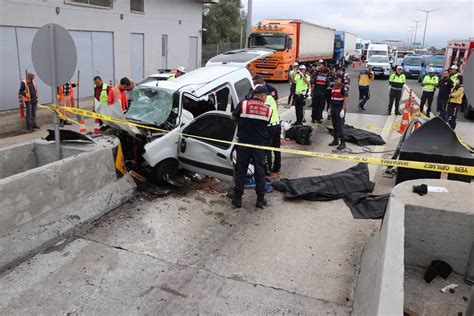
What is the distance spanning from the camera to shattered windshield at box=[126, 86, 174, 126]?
7.50 m

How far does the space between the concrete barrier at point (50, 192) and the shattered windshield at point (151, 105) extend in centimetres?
86

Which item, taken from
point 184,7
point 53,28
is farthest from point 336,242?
point 184,7

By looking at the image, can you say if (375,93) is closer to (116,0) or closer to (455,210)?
(116,0)

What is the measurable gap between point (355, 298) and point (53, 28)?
4979mm

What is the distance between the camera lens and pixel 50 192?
17.9 ft

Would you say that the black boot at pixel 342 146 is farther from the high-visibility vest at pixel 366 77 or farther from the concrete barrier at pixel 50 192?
the high-visibility vest at pixel 366 77

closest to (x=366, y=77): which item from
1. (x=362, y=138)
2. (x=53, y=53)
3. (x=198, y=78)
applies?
(x=362, y=138)

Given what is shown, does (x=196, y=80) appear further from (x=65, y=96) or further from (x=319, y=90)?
(x=65, y=96)

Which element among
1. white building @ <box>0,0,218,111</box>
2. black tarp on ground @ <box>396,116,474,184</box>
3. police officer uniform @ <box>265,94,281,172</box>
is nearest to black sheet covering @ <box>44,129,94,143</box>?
police officer uniform @ <box>265,94,281,172</box>

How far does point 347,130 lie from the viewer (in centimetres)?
1198

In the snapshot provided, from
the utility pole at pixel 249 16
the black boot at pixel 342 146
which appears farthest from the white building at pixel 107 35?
the black boot at pixel 342 146

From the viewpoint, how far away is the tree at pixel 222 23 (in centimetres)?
4606

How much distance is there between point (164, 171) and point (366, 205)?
3.43 meters

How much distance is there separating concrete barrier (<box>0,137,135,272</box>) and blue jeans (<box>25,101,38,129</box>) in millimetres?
6015
